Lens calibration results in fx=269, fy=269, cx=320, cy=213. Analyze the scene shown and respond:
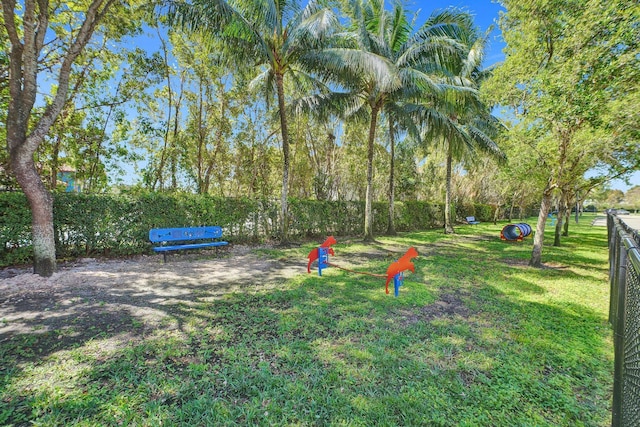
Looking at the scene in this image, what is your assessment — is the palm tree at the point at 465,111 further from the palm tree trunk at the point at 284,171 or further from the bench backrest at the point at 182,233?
the bench backrest at the point at 182,233

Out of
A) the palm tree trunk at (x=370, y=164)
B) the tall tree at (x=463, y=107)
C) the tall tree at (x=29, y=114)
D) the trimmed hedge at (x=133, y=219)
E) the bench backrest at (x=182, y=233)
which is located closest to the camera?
the tall tree at (x=29, y=114)

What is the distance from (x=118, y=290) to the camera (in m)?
5.27

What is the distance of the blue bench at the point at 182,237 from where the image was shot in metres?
7.83

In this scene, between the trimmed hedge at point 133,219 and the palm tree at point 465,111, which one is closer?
the trimmed hedge at point 133,219

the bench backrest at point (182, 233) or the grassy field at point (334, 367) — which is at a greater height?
the bench backrest at point (182, 233)

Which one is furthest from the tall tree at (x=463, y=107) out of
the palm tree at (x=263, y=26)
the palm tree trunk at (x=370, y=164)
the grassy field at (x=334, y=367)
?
the grassy field at (x=334, y=367)

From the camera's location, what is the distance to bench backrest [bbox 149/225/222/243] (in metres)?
7.95

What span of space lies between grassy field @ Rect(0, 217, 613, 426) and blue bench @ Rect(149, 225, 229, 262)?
3793 millimetres

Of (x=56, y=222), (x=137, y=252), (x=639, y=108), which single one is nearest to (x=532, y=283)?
(x=639, y=108)

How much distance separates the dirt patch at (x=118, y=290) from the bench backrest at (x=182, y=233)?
651 millimetres

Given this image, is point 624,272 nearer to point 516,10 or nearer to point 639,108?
point 639,108

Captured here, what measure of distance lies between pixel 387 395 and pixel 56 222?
28.5 feet

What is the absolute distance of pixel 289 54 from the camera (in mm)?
9516

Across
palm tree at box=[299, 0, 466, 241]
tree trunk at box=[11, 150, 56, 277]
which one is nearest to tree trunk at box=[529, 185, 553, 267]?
palm tree at box=[299, 0, 466, 241]
